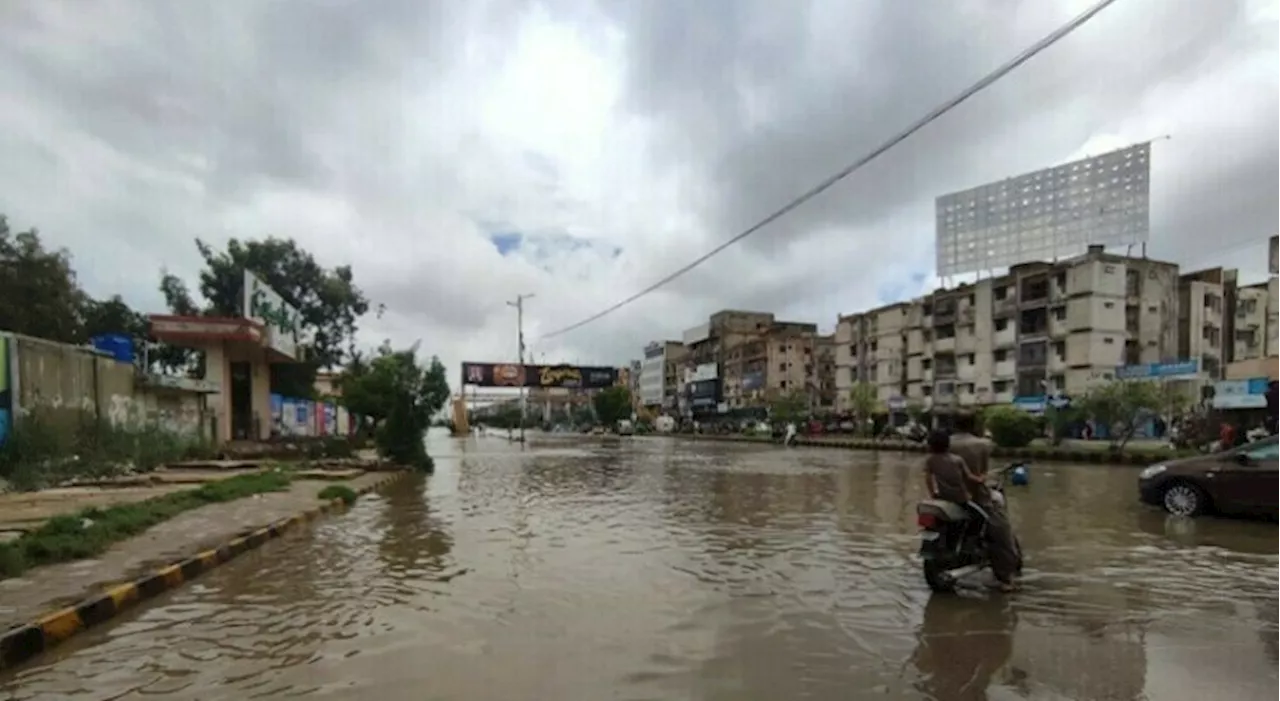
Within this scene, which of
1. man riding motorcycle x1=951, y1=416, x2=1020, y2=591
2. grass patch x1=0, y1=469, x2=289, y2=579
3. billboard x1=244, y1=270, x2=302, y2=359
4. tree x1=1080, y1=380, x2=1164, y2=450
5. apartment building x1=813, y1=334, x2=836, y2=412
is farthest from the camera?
apartment building x1=813, y1=334, x2=836, y2=412

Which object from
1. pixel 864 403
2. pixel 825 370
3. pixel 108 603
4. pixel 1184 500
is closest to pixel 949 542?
pixel 108 603

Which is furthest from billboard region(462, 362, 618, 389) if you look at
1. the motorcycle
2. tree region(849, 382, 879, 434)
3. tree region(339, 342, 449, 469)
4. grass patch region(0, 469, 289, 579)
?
the motorcycle

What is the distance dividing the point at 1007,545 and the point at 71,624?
7.84 metres

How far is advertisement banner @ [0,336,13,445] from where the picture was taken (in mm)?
15203

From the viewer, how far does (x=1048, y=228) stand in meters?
57.7

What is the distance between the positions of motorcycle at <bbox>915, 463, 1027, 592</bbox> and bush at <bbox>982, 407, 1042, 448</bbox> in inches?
1199

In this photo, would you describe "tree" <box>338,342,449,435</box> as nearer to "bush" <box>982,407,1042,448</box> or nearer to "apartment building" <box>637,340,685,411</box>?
"bush" <box>982,407,1042,448</box>

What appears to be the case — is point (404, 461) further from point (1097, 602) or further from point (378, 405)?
point (1097, 602)

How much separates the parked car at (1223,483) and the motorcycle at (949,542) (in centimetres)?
672

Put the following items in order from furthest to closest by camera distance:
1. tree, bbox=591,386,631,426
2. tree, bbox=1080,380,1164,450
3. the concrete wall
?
tree, bbox=591,386,631,426 < tree, bbox=1080,380,1164,450 < the concrete wall

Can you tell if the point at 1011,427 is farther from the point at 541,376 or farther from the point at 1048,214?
the point at 541,376

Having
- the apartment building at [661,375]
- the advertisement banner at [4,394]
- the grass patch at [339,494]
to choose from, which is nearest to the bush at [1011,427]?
the grass patch at [339,494]

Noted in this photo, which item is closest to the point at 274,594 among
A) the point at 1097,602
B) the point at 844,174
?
the point at 1097,602

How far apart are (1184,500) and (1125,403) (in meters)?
23.9
